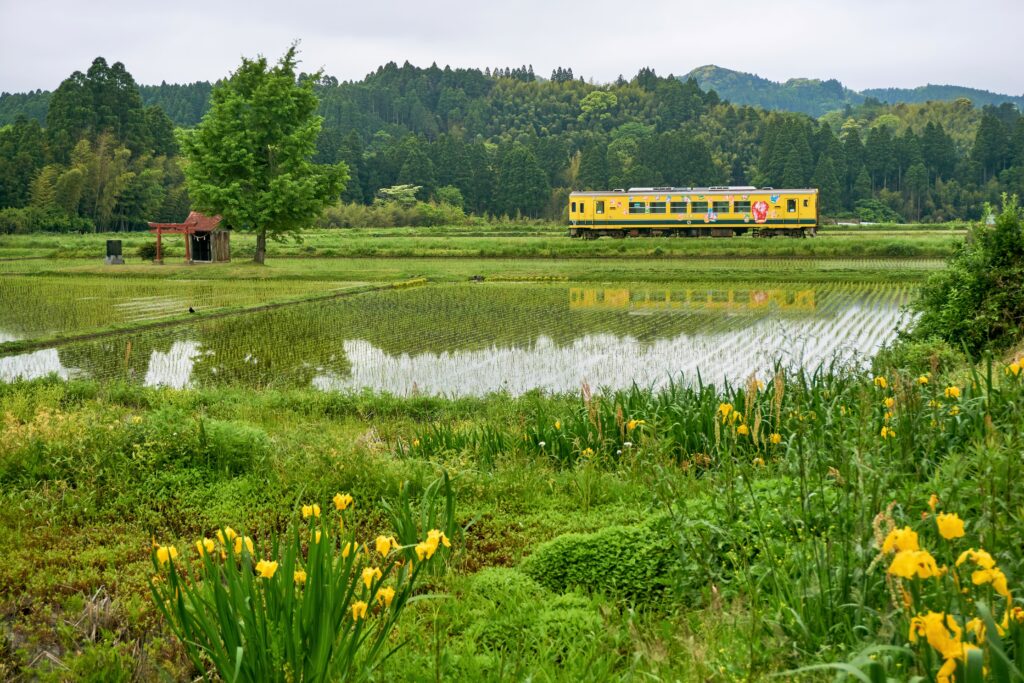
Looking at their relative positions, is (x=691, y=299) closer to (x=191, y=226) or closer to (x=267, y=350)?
(x=267, y=350)

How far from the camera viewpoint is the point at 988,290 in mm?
9781

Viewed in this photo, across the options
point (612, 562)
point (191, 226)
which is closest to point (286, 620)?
point (612, 562)

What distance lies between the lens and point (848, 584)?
268 cm

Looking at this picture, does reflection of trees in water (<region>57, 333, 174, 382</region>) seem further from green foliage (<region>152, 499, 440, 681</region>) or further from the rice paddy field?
green foliage (<region>152, 499, 440, 681</region>)

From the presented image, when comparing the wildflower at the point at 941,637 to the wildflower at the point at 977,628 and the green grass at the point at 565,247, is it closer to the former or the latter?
the wildflower at the point at 977,628

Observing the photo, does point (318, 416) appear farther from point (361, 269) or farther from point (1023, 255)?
point (361, 269)

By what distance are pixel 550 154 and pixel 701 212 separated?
48600mm

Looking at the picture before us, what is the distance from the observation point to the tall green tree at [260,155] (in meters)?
29.5

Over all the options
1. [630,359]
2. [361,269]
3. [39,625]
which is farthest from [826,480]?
[361,269]

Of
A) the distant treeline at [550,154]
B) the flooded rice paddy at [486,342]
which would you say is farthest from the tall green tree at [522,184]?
the flooded rice paddy at [486,342]

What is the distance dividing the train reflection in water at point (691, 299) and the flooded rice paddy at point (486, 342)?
48mm

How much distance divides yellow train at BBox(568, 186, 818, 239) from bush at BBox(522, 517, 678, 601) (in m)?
37.7

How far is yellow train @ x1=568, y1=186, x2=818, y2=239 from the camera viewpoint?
1576 inches

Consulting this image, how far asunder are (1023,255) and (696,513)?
7612 millimetres
